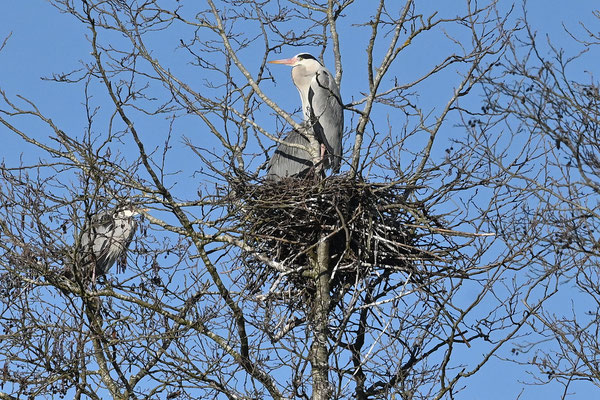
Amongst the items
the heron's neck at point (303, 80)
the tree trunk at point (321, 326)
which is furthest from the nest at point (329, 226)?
the heron's neck at point (303, 80)

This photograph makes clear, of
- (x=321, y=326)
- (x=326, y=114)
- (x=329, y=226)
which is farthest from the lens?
(x=326, y=114)

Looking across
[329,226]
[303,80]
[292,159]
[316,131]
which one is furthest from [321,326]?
[303,80]

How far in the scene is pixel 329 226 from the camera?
6672mm

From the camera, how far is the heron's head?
877 centimetres

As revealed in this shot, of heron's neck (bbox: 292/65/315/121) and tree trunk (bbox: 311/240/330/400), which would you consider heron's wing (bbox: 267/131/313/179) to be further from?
tree trunk (bbox: 311/240/330/400)

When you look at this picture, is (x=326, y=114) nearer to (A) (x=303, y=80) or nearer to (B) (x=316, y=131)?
(B) (x=316, y=131)

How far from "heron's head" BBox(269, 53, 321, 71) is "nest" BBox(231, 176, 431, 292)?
6.86 feet

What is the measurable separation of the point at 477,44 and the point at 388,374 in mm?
2618

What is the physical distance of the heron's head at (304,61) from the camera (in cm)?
877

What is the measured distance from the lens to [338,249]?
272 inches

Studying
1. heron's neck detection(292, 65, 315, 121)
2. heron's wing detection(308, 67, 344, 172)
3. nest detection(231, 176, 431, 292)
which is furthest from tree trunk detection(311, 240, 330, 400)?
heron's neck detection(292, 65, 315, 121)

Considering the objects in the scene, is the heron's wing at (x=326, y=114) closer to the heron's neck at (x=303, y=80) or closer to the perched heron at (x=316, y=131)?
the perched heron at (x=316, y=131)

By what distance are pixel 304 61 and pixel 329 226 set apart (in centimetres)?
267

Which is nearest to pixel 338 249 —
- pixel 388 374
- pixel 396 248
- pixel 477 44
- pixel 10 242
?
pixel 396 248
